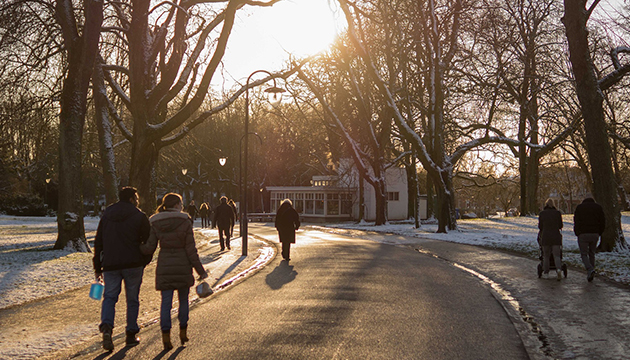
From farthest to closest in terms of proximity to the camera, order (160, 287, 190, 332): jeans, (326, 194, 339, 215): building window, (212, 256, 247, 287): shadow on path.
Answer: (326, 194, 339, 215): building window, (212, 256, 247, 287): shadow on path, (160, 287, 190, 332): jeans

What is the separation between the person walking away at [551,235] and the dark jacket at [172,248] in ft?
25.3

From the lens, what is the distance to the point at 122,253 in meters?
6.50

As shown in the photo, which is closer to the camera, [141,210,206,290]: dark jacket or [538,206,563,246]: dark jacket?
[141,210,206,290]: dark jacket

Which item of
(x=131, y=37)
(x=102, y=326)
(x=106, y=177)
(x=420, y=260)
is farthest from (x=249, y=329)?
(x=106, y=177)

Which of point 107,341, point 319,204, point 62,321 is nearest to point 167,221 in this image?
point 107,341

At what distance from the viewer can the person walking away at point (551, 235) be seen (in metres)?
11.6

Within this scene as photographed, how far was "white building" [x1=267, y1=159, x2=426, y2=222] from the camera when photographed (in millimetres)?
52844

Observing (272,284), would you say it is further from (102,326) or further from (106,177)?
(106,177)

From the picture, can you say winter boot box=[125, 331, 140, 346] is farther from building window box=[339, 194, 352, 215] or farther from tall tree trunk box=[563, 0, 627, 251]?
building window box=[339, 194, 352, 215]

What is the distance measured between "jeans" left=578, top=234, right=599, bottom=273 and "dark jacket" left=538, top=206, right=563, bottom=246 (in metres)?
0.42

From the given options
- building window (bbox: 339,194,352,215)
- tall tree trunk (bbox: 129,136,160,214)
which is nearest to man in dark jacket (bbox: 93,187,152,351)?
tall tree trunk (bbox: 129,136,160,214)

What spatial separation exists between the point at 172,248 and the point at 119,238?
1.93 ft

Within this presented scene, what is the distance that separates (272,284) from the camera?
11.1 meters

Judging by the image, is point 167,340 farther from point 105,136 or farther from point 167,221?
point 105,136
